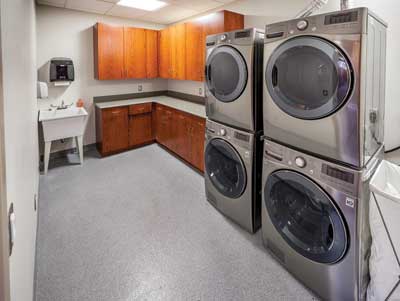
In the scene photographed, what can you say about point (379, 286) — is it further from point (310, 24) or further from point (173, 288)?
point (310, 24)

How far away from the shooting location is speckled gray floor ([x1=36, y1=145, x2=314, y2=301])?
187cm

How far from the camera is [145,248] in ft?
7.59

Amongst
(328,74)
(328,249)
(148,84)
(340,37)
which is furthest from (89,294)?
(148,84)

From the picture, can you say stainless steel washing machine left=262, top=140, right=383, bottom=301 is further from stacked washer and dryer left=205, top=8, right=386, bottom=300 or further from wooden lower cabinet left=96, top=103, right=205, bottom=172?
wooden lower cabinet left=96, top=103, right=205, bottom=172

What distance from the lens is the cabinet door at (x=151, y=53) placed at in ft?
16.6

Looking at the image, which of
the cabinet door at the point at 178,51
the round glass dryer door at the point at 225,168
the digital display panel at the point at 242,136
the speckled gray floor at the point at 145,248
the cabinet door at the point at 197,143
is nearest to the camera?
the speckled gray floor at the point at 145,248

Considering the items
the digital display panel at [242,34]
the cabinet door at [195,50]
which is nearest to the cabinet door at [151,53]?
the cabinet door at [195,50]

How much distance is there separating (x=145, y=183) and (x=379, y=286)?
2745mm

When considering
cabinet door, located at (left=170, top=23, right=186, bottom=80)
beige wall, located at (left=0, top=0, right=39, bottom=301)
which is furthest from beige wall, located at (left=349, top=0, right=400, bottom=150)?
cabinet door, located at (left=170, top=23, right=186, bottom=80)

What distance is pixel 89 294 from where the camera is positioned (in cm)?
183

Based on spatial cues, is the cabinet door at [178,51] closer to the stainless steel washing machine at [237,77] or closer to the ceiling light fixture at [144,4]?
the ceiling light fixture at [144,4]

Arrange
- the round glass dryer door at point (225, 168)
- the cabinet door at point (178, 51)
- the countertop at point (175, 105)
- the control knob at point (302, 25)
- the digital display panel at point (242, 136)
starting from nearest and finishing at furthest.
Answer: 1. the control knob at point (302, 25)
2. the digital display panel at point (242, 136)
3. the round glass dryer door at point (225, 168)
4. the countertop at point (175, 105)
5. the cabinet door at point (178, 51)

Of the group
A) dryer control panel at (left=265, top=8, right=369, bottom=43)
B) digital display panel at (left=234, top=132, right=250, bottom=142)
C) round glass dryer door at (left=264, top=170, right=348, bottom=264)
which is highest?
dryer control panel at (left=265, top=8, right=369, bottom=43)

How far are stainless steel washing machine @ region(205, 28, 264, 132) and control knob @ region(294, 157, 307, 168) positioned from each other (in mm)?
613
